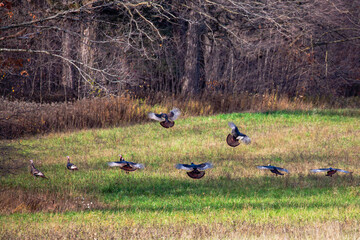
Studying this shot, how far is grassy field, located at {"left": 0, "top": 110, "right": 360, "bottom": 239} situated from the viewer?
22.8ft

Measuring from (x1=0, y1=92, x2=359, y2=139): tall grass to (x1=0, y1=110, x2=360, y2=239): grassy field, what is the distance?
1.18 m

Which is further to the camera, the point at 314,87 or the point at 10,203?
the point at 314,87

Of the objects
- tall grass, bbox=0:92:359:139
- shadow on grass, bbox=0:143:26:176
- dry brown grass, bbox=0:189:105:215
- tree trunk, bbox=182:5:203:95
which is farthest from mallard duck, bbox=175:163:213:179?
tree trunk, bbox=182:5:203:95

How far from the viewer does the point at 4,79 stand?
22.0 meters

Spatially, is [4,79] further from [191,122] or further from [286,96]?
[286,96]

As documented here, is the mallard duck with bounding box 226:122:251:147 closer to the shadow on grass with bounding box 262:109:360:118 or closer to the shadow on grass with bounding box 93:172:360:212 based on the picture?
the shadow on grass with bounding box 93:172:360:212

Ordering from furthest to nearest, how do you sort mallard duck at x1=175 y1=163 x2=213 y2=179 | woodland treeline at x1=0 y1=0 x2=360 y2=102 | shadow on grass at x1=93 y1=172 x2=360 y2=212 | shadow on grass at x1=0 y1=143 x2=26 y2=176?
woodland treeline at x1=0 y1=0 x2=360 y2=102 → shadow on grass at x1=0 y1=143 x2=26 y2=176 → shadow on grass at x1=93 y1=172 x2=360 y2=212 → mallard duck at x1=175 y1=163 x2=213 y2=179

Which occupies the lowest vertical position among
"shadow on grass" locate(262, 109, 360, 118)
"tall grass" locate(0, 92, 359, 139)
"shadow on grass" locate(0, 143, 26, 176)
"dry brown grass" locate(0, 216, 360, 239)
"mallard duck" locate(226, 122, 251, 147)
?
"tall grass" locate(0, 92, 359, 139)

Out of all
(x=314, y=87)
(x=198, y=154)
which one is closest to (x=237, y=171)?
(x=198, y=154)

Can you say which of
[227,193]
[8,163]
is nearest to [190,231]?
[227,193]

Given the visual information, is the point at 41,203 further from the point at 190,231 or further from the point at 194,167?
the point at 190,231

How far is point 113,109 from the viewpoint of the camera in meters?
21.1

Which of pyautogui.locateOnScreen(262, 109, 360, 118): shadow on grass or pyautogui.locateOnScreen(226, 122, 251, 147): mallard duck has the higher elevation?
pyautogui.locateOnScreen(226, 122, 251, 147): mallard duck

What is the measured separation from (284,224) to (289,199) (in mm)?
2352
